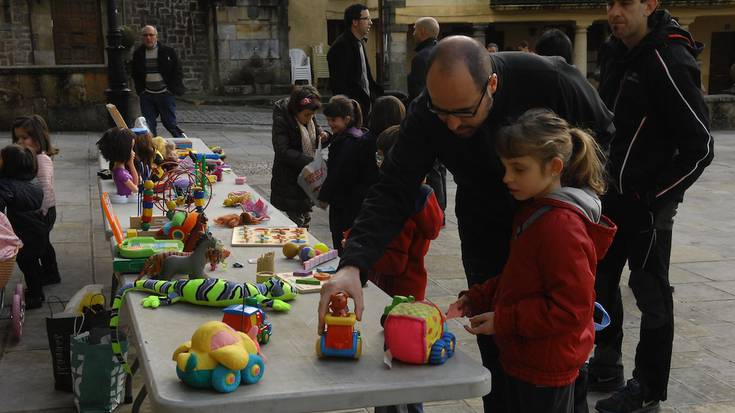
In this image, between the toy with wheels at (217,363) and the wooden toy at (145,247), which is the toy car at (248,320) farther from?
the wooden toy at (145,247)

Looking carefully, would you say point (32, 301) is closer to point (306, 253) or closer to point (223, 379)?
point (306, 253)

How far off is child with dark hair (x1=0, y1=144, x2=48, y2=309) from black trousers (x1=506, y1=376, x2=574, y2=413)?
3615mm

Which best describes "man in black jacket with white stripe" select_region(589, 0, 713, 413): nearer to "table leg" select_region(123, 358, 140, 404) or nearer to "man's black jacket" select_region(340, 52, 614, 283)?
"man's black jacket" select_region(340, 52, 614, 283)

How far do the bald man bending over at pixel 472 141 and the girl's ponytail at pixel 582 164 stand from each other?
22cm

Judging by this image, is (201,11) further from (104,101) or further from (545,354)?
(545,354)

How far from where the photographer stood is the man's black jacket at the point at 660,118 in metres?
3.63

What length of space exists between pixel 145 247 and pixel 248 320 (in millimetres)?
1050

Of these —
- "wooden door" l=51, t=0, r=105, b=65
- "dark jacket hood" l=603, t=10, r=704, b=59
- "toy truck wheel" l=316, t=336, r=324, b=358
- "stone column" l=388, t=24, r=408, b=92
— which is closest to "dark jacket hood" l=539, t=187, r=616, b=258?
"toy truck wheel" l=316, t=336, r=324, b=358

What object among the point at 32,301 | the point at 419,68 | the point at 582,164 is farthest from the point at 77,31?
the point at 582,164

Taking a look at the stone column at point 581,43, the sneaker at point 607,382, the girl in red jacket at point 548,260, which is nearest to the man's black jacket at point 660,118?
the sneaker at point 607,382

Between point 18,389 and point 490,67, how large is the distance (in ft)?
9.71

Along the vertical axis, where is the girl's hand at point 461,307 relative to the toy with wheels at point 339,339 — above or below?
below

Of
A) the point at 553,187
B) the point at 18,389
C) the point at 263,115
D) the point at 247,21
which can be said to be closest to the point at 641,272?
the point at 553,187

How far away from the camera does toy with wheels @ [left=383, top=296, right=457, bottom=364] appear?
234cm
